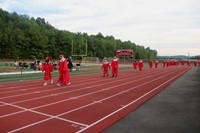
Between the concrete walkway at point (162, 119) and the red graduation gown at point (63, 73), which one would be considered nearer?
the concrete walkway at point (162, 119)

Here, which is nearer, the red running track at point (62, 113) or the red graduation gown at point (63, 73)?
the red running track at point (62, 113)

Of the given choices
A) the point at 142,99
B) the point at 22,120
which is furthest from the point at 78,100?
the point at 22,120

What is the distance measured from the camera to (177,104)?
886 cm

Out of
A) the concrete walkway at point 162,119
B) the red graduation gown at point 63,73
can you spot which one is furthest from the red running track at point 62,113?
the red graduation gown at point 63,73

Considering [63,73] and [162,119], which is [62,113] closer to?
[162,119]

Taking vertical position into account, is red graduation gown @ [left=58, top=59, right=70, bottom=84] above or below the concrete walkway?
above

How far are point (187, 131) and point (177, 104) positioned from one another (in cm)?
333

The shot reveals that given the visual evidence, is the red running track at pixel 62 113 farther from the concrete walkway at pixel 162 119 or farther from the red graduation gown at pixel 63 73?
the red graduation gown at pixel 63 73

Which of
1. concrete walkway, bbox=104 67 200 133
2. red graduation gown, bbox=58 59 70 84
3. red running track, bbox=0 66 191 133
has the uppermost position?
red graduation gown, bbox=58 59 70 84

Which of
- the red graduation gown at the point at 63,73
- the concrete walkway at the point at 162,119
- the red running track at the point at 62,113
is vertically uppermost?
the red graduation gown at the point at 63,73

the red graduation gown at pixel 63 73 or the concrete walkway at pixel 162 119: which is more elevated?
the red graduation gown at pixel 63 73

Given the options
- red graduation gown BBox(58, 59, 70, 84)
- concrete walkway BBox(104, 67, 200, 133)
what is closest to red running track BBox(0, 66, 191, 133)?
concrete walkway BBox(104, 67, 200, 133)

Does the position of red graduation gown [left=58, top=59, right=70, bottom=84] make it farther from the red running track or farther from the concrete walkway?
the concrete walkway

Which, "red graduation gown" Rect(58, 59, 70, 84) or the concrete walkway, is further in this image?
"red graduation gown" Rect(58, 59, 70, 84)
